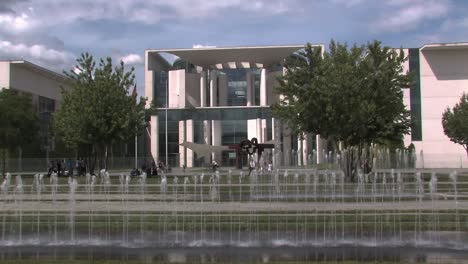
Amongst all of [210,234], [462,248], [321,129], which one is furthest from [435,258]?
[321,129]

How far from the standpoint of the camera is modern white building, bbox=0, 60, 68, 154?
6384 centimetres

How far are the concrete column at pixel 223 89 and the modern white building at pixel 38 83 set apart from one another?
21.8 meters

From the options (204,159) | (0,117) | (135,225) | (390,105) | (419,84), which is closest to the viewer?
(135,225)

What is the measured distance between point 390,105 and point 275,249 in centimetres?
1973

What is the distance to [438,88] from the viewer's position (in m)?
66.9

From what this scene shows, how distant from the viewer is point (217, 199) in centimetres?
1839

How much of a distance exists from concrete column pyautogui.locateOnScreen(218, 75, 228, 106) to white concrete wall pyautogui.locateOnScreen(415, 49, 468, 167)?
89.5 feet

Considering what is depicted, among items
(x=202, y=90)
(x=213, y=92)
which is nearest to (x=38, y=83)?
(x=202, y=90)

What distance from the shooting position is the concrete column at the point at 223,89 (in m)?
78.1

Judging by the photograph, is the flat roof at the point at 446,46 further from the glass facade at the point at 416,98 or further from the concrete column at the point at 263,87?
the concrete column at the point at 263,87

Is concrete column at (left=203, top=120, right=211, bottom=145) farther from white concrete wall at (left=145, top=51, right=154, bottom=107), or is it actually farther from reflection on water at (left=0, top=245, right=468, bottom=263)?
reflection on water at (left=0, top=245, right=468, bottom=263)

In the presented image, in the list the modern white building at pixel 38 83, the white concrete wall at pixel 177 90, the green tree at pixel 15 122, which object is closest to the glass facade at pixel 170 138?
the white concrete wall at pixel 177 90

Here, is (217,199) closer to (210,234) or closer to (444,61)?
(210,234)

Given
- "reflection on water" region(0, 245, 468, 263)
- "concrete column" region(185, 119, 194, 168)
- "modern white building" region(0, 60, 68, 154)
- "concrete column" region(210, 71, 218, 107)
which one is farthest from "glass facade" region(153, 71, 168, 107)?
"reflection on water" region(0, 245, 468, 263)
